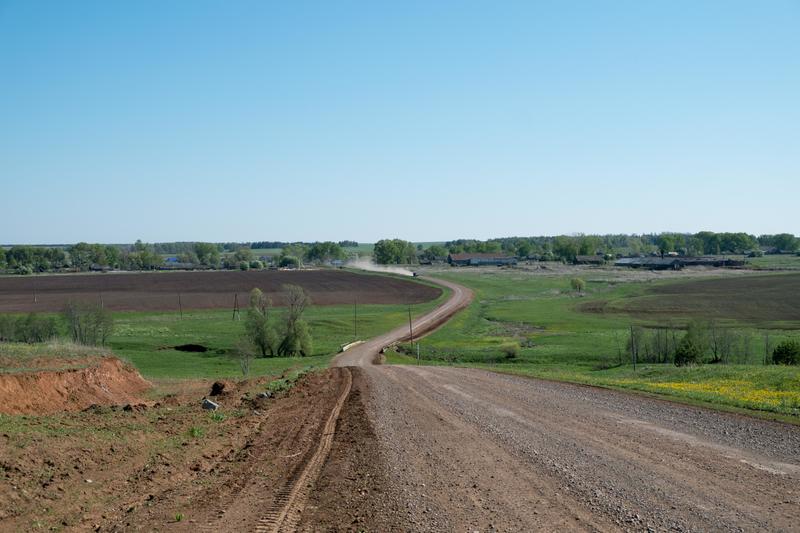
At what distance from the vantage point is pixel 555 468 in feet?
54.1

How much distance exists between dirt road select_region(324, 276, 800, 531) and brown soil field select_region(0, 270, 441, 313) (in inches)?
3796

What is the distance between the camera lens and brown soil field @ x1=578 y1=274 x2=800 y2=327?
98.2m

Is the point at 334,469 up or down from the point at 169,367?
up

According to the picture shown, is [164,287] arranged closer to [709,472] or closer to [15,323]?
[15,323]

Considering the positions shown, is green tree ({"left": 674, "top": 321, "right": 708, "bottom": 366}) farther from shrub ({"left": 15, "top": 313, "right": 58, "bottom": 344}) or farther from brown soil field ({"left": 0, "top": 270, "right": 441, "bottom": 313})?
brown soil field ({"left": 0, "top": 270, "right": 441, "bottom": 313})

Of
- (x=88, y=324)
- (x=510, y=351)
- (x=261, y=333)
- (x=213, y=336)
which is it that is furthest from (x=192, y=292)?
(x=510, y=351)

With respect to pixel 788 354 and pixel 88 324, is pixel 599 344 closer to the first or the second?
pixel 788 354

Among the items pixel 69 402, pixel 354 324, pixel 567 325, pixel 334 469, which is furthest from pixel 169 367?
pixel 567 325

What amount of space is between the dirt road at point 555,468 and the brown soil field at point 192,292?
9641 centimetres

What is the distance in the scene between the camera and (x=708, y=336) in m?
63.5

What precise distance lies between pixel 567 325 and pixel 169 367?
56819 millimetres

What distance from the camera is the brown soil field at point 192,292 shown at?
392 ft

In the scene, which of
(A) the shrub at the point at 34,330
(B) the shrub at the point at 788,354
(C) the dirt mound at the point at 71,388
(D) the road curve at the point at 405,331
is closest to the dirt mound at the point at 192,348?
(A) the shrub at the point at 34,330

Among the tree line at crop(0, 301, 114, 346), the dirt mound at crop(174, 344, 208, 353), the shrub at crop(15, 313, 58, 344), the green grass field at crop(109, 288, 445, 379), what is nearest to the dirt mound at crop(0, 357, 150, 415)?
the green grass field at crop(109, 288, 445, 379)
